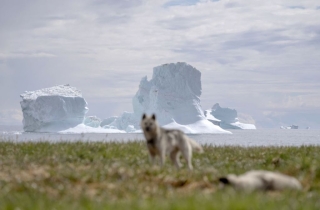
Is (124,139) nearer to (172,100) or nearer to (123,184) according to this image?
(172,100)

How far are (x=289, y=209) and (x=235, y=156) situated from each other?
12.1 m

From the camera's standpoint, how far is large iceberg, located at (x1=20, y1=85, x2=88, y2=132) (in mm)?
82188

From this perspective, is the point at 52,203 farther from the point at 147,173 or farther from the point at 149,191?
the point at 147,173

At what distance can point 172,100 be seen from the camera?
89688 millimetres

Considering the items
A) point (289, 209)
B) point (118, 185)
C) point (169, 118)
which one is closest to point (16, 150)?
point (118, 185)

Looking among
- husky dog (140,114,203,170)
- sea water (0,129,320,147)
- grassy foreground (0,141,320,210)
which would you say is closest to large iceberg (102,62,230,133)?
sea water (0,129,320,147)

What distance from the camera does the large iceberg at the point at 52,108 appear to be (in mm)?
82188

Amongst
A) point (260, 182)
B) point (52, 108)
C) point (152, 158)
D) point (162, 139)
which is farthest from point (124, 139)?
point (260, 182)

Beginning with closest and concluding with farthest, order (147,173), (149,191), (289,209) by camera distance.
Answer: (289,209) < (149,191) < (147,173)

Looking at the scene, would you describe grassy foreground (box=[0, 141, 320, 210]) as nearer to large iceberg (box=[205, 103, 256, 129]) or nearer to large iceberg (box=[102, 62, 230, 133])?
large iceberg (box=[102, 62, 230, 133])

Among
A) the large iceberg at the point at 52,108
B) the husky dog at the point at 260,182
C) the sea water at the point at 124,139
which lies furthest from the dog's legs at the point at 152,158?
the large iceberg at the point at 52,108

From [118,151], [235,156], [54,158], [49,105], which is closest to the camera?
[54,158]

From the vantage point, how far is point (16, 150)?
1939 cm

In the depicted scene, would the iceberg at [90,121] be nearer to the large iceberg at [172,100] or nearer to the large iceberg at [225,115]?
the large iceberg at [172,100]
